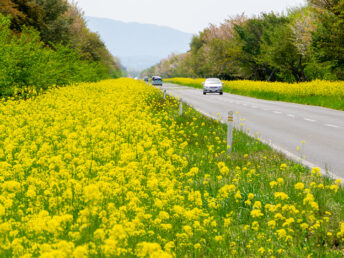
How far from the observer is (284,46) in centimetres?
4397

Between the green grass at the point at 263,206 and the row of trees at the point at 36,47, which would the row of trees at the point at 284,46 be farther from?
the green grass at the point at 263,206

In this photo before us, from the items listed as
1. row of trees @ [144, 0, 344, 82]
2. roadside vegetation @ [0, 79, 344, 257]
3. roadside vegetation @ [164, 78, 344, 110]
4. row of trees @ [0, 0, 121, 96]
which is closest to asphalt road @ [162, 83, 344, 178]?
roadside vegetation @ [0, 79, 344, 257]

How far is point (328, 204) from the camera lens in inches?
226

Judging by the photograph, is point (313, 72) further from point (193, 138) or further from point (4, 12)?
point (193, 138)

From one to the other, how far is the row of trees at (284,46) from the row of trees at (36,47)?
715 inches

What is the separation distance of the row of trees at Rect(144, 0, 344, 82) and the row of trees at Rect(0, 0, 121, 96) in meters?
18.1

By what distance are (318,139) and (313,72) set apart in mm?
40889

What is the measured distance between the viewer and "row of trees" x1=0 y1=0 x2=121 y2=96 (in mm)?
19359

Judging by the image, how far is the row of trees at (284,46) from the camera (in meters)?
30.2

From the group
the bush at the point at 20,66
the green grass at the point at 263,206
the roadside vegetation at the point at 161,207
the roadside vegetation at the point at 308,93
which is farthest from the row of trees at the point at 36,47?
the roadside vegetation at the point at 308,93

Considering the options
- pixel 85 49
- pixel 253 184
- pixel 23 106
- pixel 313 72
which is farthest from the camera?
pixel 85 49

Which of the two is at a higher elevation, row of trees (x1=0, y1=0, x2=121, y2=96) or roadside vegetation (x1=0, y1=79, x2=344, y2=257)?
row of trees (x1=0, y1=0, x2=121, y2=96)

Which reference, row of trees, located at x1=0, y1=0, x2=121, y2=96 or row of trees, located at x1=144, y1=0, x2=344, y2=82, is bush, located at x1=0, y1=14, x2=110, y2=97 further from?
row of trees, located at x1=144, y1=0, x2=344, y2=82

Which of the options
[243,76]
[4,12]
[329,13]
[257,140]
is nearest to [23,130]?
[257,140]
